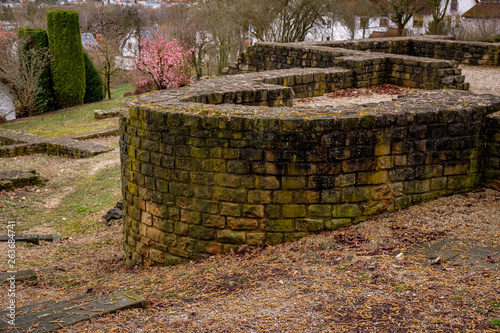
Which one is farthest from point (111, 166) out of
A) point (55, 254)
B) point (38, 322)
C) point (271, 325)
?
point (271, 325)

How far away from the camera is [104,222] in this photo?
1002cm

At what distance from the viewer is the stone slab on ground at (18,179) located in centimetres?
1207

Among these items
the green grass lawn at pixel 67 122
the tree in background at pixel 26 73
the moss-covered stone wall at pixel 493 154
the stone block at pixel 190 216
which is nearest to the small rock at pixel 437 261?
the moss-covered stone wall at pixel 493 154

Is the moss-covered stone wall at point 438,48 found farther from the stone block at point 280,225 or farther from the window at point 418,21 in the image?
the window at point 418,21

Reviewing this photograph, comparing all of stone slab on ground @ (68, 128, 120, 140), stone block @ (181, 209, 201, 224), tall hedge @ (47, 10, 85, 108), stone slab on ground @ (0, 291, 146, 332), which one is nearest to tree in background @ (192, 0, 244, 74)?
tall hedge @ (47, 10, 85, 108)

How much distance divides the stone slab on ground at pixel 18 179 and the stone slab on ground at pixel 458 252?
10.2 m

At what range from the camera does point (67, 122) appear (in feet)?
73.0

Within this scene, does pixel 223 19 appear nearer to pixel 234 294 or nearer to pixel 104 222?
pixel 104 222

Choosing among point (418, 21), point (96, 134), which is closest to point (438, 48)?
point (96, 134)

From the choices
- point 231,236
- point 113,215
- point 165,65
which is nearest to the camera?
point 231,236

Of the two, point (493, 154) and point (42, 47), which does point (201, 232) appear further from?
point (42, 47)

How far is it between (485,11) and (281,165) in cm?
3756

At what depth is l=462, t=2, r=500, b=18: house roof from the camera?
36.1 metres

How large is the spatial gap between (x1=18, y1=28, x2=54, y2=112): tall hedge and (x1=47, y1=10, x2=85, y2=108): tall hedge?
13.6 inches
